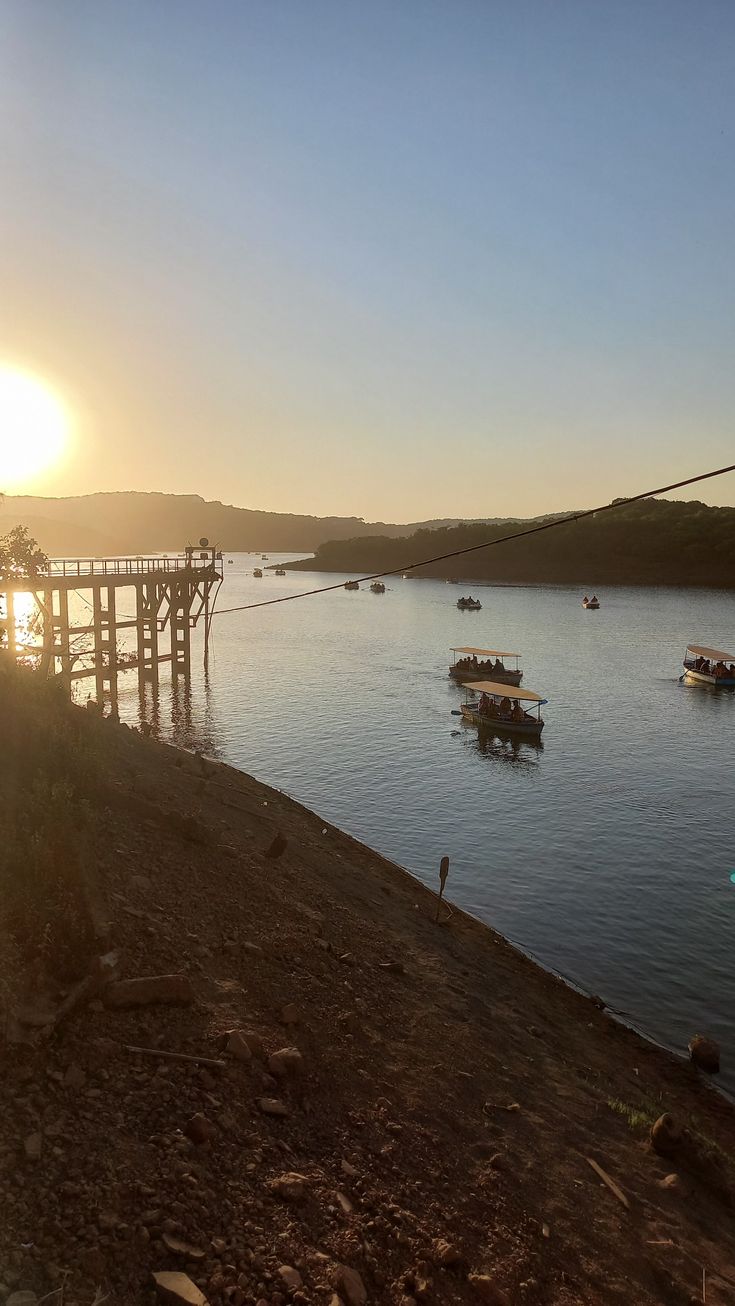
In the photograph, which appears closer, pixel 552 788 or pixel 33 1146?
pixel 33 1146

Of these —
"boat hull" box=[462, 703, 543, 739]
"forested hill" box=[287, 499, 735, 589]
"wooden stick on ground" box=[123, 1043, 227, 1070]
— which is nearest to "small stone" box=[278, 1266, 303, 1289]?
"wooden stick on ground" box=[123, 1043, 227, 1070]

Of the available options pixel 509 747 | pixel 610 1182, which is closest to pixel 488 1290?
pixel 610 1182

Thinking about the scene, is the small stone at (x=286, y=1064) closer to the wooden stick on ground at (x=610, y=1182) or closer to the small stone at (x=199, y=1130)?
the small stone at (x=199, y=1130)

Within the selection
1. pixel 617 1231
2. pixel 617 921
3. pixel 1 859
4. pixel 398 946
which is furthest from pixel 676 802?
pixel 1 859

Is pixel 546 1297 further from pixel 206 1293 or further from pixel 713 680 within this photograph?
pixel 713 680

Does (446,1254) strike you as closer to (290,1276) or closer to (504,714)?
(290,1276)

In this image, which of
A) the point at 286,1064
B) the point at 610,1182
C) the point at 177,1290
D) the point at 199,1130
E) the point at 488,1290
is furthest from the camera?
the point at 610,1182

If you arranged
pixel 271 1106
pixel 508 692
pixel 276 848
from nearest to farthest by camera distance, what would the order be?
1. pixel 271 1106
2. pixel 276 848
3. pixel 508 692

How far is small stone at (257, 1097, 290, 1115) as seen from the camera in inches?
339

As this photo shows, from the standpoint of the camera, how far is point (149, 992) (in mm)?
9508

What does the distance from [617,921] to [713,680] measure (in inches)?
1835

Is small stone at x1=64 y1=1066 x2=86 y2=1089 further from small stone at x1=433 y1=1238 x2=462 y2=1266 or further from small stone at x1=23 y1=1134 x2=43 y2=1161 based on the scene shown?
small stone at x1=433 y1=1238 x2=462 y2=1266

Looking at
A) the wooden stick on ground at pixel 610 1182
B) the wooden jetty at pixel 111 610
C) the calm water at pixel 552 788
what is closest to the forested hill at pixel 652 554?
the calm water at pixel 552 788

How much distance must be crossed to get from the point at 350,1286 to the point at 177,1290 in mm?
1648
